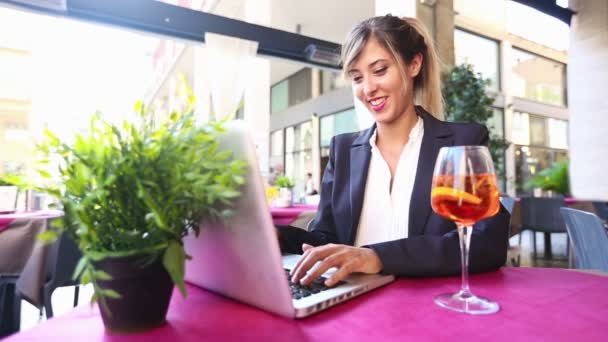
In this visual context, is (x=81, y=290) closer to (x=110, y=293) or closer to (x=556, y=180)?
(x=110, y=293)

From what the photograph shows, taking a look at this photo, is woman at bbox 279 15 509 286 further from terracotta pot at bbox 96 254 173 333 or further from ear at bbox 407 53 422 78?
terracotta pot at bbox 96 254 173 333

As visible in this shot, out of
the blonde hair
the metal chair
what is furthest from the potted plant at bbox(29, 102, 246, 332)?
the metal chair

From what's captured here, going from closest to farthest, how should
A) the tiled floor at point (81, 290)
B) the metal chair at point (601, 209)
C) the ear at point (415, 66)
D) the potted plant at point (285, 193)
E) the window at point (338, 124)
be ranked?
the ear at point (415, 66)
the tiled floor at point (81, 290)
the potted plant at point (285, 193)
the metal chair at point (601, 209)
the window at point (338, 124)

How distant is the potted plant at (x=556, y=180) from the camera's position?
17.1ft

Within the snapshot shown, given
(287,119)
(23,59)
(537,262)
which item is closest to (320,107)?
(287,119)

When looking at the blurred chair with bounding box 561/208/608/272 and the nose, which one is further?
the blurred chair with bounding box 561/208/608/272

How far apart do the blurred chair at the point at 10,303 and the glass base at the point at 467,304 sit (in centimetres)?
225

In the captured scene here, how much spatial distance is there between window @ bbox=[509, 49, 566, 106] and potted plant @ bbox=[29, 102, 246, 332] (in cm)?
1100

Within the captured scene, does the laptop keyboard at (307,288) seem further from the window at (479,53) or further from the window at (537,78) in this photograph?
the window at (537,78)

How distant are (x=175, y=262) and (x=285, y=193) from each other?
3.00 meters

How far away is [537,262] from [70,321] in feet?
16.2

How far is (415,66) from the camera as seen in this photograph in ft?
4.49

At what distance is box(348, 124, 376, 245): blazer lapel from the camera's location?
4.04 ft

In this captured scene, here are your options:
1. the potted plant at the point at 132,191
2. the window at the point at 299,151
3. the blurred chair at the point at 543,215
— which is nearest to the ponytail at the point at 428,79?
the potted plant at the point at 132,191
